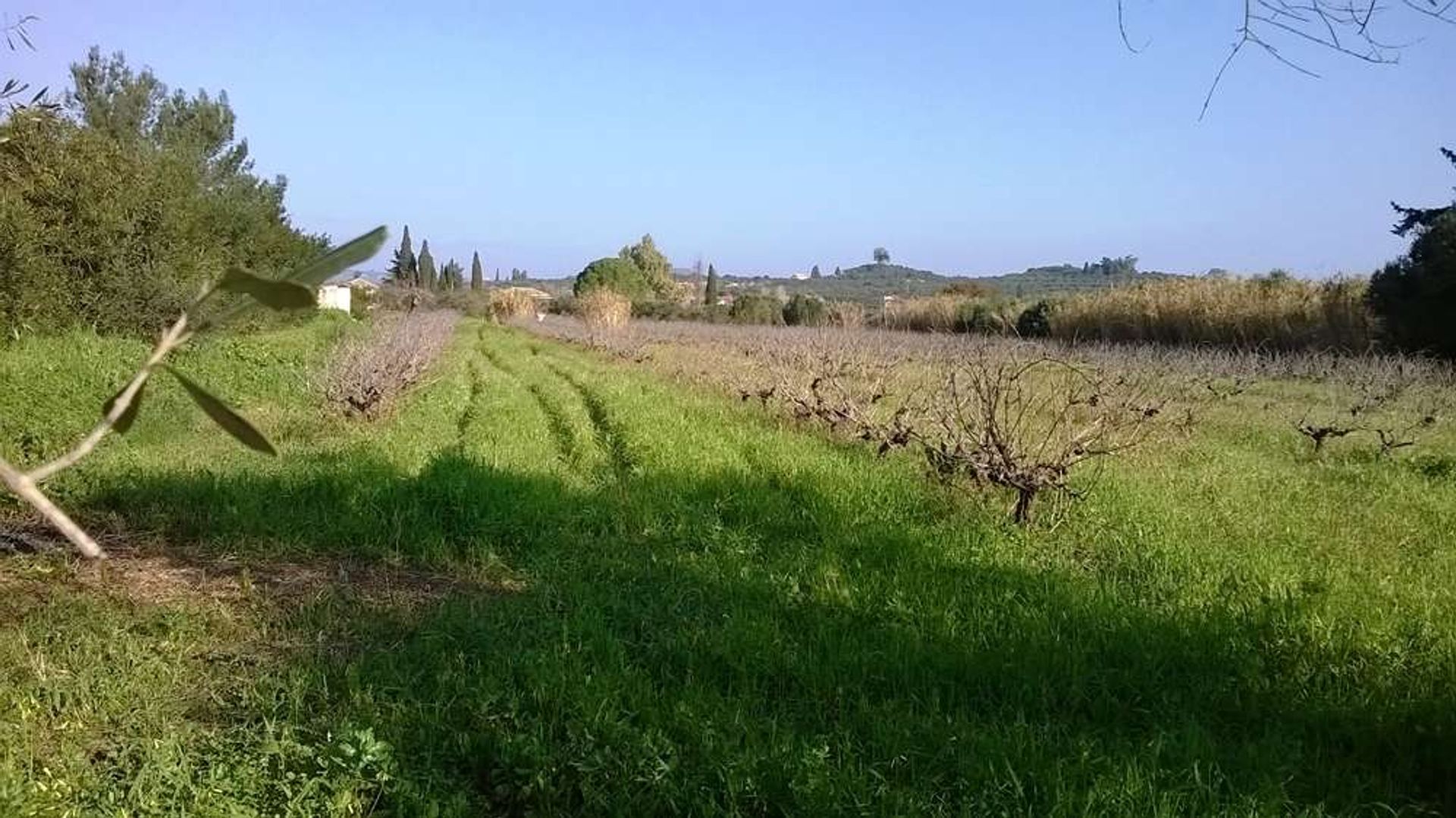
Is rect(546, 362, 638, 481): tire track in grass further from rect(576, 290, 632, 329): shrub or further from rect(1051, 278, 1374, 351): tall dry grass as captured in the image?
rect(1051, 278, 1374, 351): tall dry grass

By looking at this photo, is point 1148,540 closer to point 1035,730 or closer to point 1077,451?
point 1077,451

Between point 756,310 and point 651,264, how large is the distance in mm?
27877

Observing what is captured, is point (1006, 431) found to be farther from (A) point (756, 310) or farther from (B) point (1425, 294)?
(A) point (756, 310)

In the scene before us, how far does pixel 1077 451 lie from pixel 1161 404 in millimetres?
4304

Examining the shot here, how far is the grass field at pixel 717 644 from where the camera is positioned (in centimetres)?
303

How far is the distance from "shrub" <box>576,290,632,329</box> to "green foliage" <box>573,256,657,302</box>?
19680mm

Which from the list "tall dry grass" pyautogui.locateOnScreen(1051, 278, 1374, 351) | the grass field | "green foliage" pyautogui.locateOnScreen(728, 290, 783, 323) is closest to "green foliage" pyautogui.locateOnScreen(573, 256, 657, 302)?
"green foliage" pyautogui.locateOnScreen(728, 290, 783, 323)

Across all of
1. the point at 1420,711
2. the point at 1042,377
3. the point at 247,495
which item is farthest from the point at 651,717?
the point at 1042,377

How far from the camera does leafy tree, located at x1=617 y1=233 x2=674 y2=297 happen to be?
6569 centimetres

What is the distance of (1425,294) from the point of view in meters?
17.4

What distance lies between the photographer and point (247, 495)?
6.26 metres

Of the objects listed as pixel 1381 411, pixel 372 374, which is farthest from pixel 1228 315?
pixel 372 374

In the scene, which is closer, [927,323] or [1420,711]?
[1420,711]

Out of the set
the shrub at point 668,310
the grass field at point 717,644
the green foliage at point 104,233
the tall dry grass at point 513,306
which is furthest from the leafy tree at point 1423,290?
the tall dry grass at point 513,306
